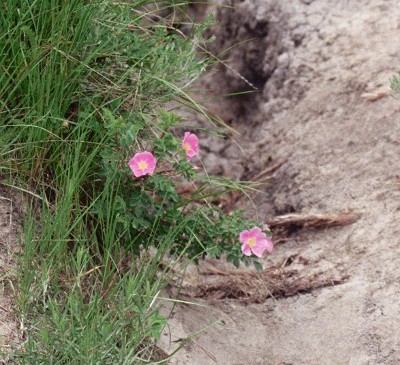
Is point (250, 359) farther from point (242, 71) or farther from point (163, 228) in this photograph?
point (242, 71)

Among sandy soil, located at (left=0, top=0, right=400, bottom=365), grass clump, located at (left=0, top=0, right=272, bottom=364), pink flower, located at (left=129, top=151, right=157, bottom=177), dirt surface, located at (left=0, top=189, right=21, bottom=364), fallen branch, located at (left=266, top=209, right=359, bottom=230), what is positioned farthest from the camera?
fallen branch, located at (left=266, top=209, right=359, bottom=230)

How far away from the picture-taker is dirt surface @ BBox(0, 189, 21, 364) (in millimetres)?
2533

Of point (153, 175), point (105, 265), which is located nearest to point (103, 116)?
point (153, 175)

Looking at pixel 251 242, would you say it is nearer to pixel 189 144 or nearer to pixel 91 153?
pixel 189 144

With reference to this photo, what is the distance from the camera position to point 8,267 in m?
2.71

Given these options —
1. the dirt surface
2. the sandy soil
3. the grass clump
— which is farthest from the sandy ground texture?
the dirt surface

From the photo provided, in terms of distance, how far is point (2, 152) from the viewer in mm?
2818

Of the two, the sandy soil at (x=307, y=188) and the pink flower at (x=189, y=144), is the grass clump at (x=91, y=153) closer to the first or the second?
the pink flower at (x=189, y=144)

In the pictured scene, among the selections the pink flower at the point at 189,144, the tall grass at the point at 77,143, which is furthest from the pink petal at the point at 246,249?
the pink flower at the point at 189,144

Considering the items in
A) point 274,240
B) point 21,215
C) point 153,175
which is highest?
point 153,175

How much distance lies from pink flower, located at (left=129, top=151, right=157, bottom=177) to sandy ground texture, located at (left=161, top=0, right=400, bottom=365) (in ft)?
1.64

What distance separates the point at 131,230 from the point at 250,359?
542mm

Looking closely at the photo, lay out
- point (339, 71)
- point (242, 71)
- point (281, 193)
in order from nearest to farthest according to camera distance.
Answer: point (281, 193)
point (339, 71)
point (242, 71)

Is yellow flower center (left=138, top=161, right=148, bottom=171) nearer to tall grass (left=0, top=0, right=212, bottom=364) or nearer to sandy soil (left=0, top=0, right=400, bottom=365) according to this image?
tall grass (left=0, top=0, right=212, bottom=364)
